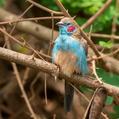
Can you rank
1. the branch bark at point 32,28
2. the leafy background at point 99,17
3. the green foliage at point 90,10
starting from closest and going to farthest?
1. the leafy background at point 99,17
2. the green foliage at point 90,10
3. the branch bark at point 32,28

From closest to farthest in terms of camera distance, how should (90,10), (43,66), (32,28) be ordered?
(43,66) < (90,10) < (32,28)

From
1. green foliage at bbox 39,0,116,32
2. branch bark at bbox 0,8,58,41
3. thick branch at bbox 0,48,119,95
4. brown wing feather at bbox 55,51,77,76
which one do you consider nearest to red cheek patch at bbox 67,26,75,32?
brown wing feather at bbox 55,51,77,76

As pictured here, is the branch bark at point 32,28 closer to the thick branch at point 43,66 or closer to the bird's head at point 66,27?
the bird's head at point 66,27

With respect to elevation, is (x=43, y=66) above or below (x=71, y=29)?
below

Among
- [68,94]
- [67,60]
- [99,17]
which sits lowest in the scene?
[68,94]

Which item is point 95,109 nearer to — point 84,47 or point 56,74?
point 56,74

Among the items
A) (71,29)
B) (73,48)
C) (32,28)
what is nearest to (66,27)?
(71,29)

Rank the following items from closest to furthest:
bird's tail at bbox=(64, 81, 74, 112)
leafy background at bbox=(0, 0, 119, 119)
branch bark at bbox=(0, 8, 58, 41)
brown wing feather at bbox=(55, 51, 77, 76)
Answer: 1. brown wing feather at bbox=(55, 51, 77, 76)
2. bird's tail at bbox=(64, 81, 74, 112)
3. leafy background at bbox=(0, 0, 119, 119)
4. branch bark at bbox=(0, 8, 58, 41)

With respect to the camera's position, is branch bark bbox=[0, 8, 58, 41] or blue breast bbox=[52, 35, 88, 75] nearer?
blue breast bbox=[52, 35, 88, 75]

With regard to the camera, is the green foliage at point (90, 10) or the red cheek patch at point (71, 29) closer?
the red cheek patch at point (71, 29)

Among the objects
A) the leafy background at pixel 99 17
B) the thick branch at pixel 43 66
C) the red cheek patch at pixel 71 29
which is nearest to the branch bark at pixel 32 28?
the leafy background at pixel 99 17

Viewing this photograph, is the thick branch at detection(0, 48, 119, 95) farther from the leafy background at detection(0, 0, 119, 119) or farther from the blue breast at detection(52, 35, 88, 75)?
the leafy background at detection(0, 0, 119, 119)

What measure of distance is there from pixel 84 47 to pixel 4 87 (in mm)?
2792

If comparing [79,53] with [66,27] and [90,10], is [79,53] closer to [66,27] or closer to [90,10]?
[66,27]
